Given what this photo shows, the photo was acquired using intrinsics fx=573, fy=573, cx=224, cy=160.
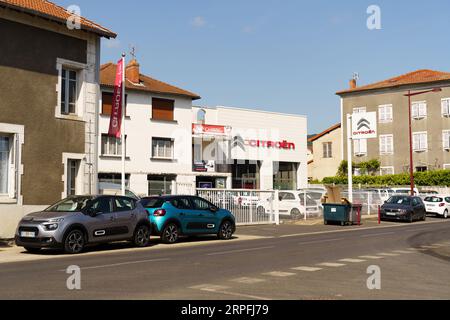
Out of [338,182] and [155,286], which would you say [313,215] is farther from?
[338,182]

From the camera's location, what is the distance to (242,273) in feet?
34.9

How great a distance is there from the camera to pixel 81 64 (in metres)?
21.3

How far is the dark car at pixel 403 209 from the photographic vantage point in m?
30.4

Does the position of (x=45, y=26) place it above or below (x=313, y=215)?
above

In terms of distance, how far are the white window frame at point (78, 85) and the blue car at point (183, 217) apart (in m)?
4.80

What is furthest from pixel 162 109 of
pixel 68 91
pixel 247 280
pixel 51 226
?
pixel 247 280

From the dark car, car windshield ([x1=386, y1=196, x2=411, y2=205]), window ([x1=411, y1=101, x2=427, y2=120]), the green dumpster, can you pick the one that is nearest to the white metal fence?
the green dumpster

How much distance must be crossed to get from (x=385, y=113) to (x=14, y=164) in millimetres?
48833

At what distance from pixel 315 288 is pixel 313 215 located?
71.7 feet

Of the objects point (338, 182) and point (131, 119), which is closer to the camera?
point (131, 119)

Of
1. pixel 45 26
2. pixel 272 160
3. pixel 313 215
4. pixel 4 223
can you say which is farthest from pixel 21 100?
pixel 272 160

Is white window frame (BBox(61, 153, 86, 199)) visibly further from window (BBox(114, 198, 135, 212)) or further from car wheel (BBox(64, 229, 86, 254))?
car wheel (BBox(64, 229, 86, 254))

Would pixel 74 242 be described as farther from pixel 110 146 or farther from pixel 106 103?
pixel 106 103
